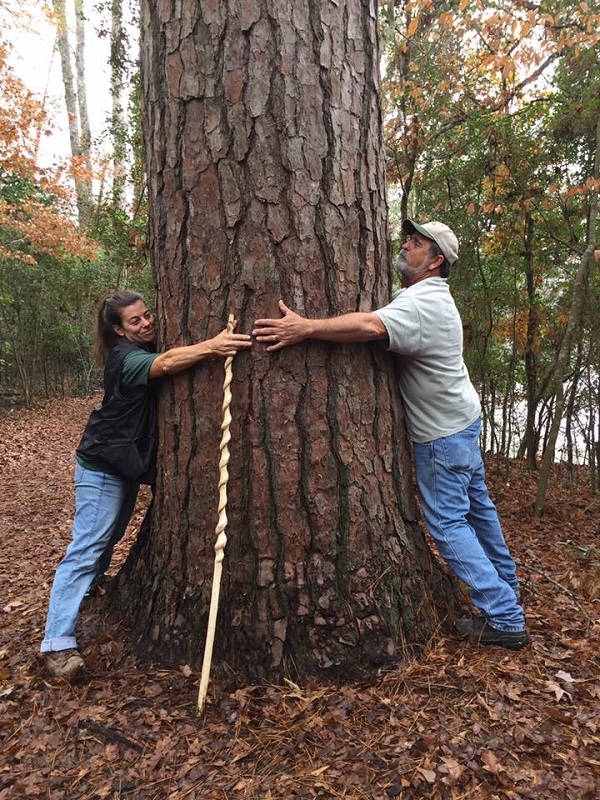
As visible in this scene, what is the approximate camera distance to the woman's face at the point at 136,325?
3055 mm

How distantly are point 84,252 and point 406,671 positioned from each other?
14.0 metres

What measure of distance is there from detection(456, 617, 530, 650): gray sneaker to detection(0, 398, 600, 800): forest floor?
42mm

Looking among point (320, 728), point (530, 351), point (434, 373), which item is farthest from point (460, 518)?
point (530, 351)

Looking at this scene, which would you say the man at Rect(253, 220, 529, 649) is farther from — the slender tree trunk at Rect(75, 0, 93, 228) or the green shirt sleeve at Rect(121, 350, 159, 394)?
the slender tree trunk at Rect(75, 0, 93, 228)

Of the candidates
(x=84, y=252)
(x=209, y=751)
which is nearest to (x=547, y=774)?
(x=209, y=751)

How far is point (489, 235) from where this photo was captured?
7.78 meters

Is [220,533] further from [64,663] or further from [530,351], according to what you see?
[530,351]

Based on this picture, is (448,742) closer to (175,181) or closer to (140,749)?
(140,749)

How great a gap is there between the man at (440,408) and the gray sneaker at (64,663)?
1.70 metres

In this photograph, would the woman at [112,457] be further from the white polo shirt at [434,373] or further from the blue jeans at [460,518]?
the blue jeans at [460,518]

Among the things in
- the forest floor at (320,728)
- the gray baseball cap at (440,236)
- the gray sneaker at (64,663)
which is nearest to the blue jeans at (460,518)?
the forest floor at (320,728)

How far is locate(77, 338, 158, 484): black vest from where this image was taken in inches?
113

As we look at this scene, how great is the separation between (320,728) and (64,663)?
4.09 feet

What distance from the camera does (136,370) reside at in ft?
9.10
